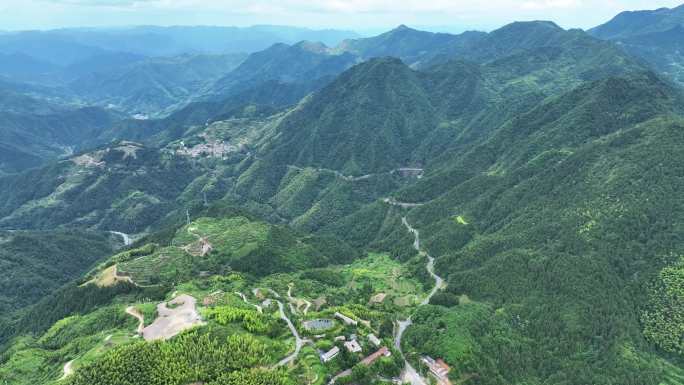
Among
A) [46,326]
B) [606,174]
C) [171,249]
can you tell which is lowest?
[46,326]

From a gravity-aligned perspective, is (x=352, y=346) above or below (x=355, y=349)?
above

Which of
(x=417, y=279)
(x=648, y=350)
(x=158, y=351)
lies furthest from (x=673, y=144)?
(x=158, y=351)

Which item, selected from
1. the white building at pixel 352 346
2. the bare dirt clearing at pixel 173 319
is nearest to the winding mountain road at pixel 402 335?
the white building at pixel 352 346

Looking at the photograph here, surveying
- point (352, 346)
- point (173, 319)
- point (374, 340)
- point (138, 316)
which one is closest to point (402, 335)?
point (374, 340)

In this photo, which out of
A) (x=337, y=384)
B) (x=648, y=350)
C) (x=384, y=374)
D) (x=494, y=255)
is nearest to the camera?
(x=337, y=384)

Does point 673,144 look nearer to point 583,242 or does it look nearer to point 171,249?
point 583,242

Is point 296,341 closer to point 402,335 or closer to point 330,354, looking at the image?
point 330,354

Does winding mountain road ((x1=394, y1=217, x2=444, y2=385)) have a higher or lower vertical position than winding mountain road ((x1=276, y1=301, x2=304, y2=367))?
lower

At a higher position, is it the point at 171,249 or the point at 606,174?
the point at 606,174

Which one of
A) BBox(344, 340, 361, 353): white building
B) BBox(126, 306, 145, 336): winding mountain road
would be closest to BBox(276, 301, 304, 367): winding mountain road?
BBox(344, 340, 361, 353): white building

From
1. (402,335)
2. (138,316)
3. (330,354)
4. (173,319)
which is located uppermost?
(330,354)

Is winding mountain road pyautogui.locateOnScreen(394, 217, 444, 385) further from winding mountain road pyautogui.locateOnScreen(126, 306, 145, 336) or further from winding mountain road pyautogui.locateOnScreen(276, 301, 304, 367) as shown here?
winding mountain road pyautogui.locateOnScreen(126, 306, 145, 336)
